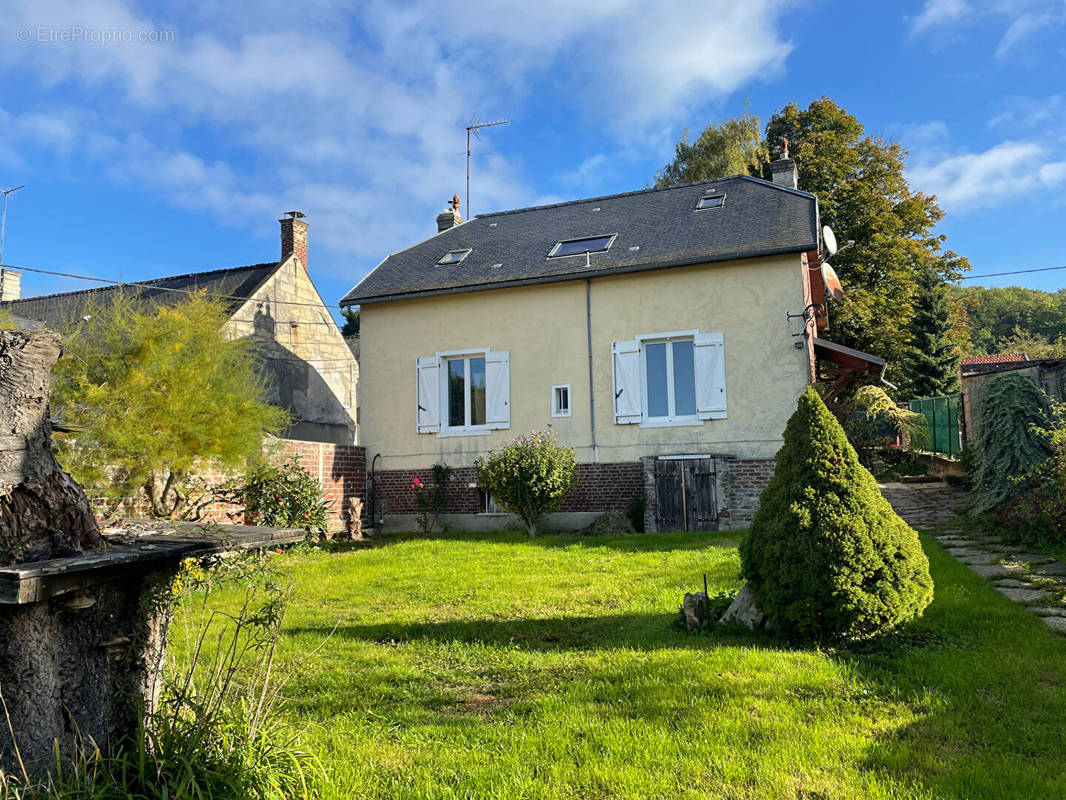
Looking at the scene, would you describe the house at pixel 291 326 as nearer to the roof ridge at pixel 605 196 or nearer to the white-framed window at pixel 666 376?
the roof ridge at pixel 605 196

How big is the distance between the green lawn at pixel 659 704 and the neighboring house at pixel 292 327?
11682mm

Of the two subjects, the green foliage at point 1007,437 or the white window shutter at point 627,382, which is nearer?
the green foliage at point 1007,437

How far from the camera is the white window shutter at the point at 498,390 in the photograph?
1317 centimetres

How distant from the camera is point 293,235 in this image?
62.3 ft

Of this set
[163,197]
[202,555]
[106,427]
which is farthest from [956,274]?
[202,555]

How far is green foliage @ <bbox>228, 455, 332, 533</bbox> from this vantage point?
1068 centimetres

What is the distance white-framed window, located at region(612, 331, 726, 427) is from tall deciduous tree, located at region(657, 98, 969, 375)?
1162 centimetres

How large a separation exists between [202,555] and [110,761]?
72 cm

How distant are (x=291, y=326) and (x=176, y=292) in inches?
141

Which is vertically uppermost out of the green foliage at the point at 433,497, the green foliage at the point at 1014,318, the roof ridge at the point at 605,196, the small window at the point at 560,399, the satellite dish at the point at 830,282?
the green foliage at the point at 1014,318

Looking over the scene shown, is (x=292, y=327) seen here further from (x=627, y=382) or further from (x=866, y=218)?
(x=866, y=218)

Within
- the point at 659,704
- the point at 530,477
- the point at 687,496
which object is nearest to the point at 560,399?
the point at 530,477

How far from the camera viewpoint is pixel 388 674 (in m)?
4.57

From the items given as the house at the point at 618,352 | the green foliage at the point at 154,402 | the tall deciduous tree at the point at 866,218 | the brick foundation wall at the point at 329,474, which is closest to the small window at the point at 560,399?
the house at the point at 618,352
